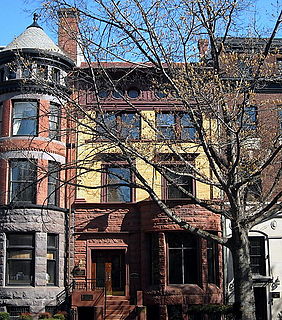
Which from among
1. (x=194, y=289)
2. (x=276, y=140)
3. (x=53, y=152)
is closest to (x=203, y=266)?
(x=194, y=289)

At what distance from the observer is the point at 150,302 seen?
2338 cm

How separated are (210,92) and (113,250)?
1225cm

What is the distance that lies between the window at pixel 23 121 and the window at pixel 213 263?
9.33m

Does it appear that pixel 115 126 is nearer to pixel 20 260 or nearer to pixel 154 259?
pixel 154 259

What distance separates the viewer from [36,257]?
23.2m

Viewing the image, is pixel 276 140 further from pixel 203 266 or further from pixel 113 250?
pixel 113 250

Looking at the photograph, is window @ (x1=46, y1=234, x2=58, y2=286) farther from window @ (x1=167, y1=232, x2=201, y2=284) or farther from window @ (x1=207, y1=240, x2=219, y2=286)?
window @ (x1=207, y1=240, x2=219, y2=286)

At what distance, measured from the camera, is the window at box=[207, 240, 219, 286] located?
2411 centimetres

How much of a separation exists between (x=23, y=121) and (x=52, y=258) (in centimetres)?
623

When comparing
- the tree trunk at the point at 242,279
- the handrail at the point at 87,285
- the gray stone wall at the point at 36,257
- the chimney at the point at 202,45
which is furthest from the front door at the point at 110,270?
the chimney at the point at 202,45

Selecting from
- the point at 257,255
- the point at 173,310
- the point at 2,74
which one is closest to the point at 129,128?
the point at 173,310

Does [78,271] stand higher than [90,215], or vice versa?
[90,215]

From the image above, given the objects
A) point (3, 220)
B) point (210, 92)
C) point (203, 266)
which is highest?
point (210, 92)

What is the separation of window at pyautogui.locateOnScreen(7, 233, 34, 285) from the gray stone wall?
0.23 metres
